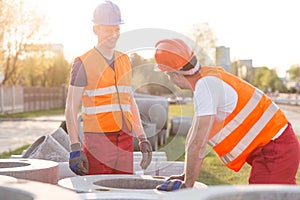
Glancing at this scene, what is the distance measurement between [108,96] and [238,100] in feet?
3.80

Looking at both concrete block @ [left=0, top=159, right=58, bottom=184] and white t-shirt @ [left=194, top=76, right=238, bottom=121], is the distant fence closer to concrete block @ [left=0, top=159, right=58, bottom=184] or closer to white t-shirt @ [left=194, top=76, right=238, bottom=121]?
concrete block @ [left=0, top=159, right=58, bottom=184]

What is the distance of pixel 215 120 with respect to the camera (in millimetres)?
3627

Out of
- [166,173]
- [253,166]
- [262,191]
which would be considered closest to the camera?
[262,191]

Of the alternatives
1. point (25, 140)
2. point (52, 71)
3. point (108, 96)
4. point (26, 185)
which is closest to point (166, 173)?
point (108, 96)

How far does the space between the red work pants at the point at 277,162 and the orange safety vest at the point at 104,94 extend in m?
1.19

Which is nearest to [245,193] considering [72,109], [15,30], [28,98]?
[72,109]

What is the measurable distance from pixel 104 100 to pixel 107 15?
63 cm

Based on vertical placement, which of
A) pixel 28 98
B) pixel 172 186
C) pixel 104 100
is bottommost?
pixel 28 98

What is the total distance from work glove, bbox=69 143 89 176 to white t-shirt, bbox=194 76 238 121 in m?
1.11

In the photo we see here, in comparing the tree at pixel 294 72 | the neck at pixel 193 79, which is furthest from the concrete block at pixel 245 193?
the tree at pixel 294 72

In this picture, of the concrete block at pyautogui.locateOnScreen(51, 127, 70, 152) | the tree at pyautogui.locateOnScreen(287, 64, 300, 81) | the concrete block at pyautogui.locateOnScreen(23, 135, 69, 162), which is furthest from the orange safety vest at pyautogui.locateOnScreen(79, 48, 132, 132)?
the tree at pyautogui.locateOnScreen(287, 64, 300, 81)

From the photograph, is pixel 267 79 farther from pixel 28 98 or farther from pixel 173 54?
pixel 173 54

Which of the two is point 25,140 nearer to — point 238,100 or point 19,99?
point 238,100

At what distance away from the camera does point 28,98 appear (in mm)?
43656
